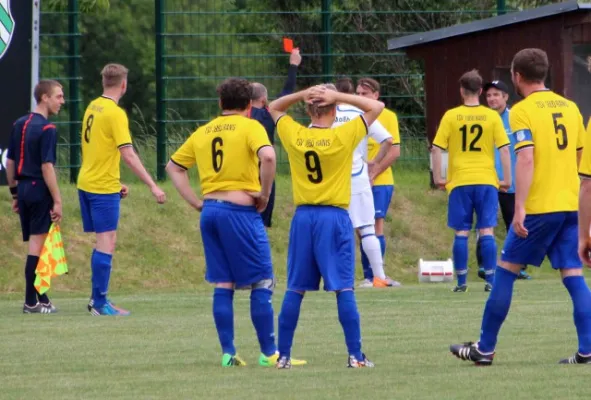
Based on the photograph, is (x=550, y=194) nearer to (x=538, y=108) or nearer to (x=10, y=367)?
(x=538, y=108)

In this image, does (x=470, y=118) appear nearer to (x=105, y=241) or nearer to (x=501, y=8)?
(x=105, y=241)

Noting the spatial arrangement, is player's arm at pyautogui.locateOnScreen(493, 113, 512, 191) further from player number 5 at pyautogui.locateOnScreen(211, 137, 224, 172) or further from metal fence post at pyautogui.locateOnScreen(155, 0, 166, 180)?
metal fence post at pyautogui.locateOnScreen(155, 0, 166, 180)

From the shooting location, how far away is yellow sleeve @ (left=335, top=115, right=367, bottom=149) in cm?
961

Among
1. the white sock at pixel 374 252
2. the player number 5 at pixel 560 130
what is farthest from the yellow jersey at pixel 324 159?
the white sock at pixel 374 252

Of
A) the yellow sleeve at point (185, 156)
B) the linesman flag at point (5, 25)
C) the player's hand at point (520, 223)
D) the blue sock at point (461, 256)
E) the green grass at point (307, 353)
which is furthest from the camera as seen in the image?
the linesman flag at point (5, 25)

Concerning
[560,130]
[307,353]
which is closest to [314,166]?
[560,130]

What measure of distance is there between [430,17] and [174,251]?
8026mm

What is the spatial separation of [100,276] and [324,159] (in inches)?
193

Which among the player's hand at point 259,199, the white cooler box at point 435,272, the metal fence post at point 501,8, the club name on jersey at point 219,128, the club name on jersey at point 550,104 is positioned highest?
the metal fence post at point 501,8

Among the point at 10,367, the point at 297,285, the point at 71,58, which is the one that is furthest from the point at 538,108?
the point at 71,58

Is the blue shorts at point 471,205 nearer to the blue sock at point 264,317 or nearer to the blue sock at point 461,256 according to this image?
the blue sock at point 461,256

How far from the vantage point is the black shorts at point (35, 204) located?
47.2ft

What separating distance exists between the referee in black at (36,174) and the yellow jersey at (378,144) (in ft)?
13.7

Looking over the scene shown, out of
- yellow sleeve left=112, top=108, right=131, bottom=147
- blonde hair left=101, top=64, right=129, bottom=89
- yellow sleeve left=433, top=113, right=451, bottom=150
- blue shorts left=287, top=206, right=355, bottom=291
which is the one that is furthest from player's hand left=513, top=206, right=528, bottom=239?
yellow sleeve left=433, top=113, right=451, bottom=150
